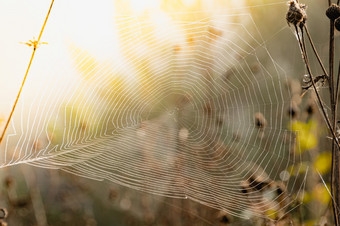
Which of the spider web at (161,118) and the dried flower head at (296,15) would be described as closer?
the dried flower head at (296,15)

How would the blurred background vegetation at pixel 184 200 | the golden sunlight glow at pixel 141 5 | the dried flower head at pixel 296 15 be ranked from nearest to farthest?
the dried flower head at pixel 296 15 → the blurred background vegetation at pixel 184 200 → the golden sunlight glow at pixel 141 5

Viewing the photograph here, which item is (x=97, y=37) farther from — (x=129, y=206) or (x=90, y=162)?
(x=129, y=206)

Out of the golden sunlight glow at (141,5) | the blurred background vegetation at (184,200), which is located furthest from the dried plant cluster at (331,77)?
the golden sunlight glow at (141,5)

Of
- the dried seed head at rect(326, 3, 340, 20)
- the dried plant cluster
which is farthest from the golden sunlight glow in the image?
the dried seed head at rect(326, 3, 340, 20)

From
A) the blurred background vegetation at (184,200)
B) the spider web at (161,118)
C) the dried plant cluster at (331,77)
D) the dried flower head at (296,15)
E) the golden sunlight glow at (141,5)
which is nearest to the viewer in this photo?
the dried plant cluster at (331,77)

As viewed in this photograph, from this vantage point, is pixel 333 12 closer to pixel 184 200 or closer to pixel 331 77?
pixel 331 77

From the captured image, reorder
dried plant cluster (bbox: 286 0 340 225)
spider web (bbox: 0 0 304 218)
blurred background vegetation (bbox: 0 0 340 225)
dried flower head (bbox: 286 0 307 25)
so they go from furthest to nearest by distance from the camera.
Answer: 1. spider web (bbox: 0 0 304 218)
2. blurred background vegetation (bbox: 0 0 340 225)
3. dried flower head (bbox: 286 0 307 25)
4. dried plant cluster (bbox: 286 0 340 225)

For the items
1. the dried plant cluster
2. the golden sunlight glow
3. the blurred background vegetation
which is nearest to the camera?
the dried plant cluster

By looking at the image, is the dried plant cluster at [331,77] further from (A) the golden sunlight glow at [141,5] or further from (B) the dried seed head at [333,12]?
(A) the golden sunlight glow at [141,5]

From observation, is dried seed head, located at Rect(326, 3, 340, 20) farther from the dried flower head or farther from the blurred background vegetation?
the blurred background vegetation
